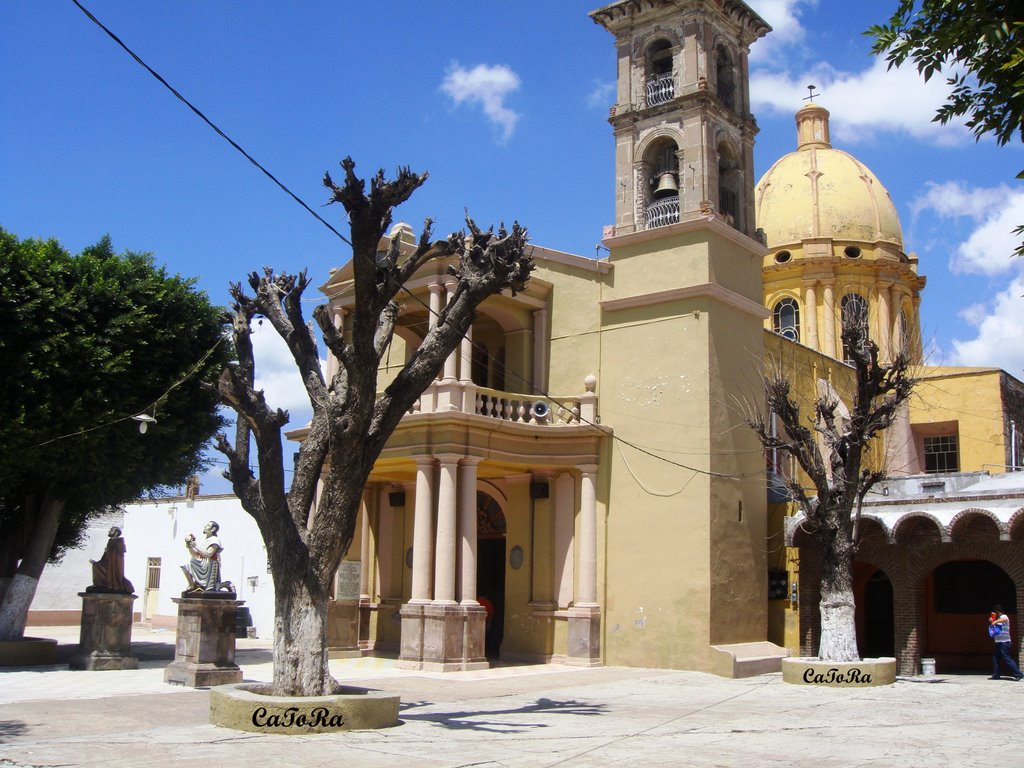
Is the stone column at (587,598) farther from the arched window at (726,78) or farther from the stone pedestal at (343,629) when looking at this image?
the arched window at (726,78)

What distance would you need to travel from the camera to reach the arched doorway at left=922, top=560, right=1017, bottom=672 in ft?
73.7

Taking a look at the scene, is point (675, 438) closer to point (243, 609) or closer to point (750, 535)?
point (750, 535)

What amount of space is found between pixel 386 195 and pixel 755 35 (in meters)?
16.0

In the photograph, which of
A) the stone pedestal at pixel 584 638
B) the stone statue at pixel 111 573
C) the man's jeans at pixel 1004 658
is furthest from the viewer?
the stone pedestal at pixel 584 638

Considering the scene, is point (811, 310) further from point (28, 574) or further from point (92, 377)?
point (28, 574)

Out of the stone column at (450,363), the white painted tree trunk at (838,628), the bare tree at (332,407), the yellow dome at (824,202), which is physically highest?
the yellow dome at (824,202)

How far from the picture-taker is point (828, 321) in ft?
116

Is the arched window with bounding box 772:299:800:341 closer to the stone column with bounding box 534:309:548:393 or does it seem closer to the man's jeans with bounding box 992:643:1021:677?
the stone column with bounding box 534:309:548:393

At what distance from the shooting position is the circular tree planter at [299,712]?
36.4 feet

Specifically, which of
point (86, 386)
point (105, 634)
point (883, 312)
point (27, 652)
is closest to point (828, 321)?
point (883, 312)

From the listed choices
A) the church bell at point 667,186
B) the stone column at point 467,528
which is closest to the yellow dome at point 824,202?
the church bell at point 667,186

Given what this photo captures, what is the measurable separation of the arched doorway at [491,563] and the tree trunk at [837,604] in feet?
24.2

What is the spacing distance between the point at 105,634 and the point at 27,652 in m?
2.12

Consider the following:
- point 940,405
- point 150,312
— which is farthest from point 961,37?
point 940,405
